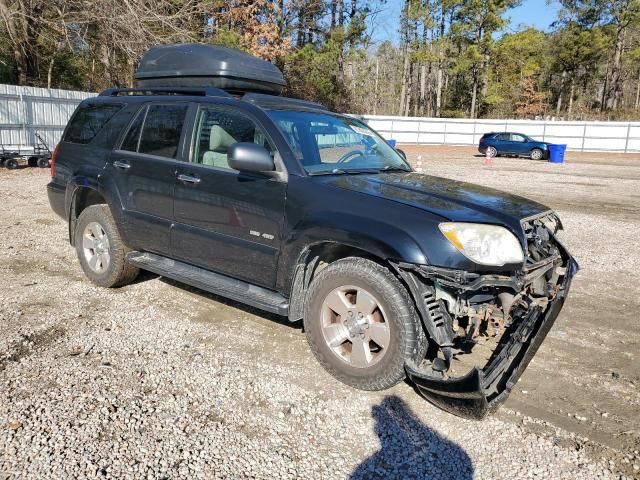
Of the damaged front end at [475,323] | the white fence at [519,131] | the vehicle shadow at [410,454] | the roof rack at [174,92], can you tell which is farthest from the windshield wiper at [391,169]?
the white fence at [519,131]

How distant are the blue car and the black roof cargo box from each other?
2332cm

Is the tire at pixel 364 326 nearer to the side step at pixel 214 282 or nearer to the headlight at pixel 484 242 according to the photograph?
the side step at pixel 214 282

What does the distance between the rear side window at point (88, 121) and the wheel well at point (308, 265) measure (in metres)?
2.77

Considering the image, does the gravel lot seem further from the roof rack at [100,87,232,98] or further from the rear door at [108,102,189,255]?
the roof rack at [100,87,232,98]

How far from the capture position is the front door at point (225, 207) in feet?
12.8

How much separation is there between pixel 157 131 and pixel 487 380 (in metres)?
3.48

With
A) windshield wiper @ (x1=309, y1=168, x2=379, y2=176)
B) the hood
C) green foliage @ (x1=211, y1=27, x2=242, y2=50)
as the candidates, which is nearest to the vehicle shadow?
the hood

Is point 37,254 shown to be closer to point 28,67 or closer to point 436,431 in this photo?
point 436,431

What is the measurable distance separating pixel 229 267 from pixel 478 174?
15701 millimetres

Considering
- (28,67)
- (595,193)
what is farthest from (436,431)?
(28,67)

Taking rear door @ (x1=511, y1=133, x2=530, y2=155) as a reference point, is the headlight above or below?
below

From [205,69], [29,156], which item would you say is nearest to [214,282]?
[205,69]

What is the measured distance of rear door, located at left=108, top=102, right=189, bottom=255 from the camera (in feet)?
15.0

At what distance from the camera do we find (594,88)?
6225 centimetres
